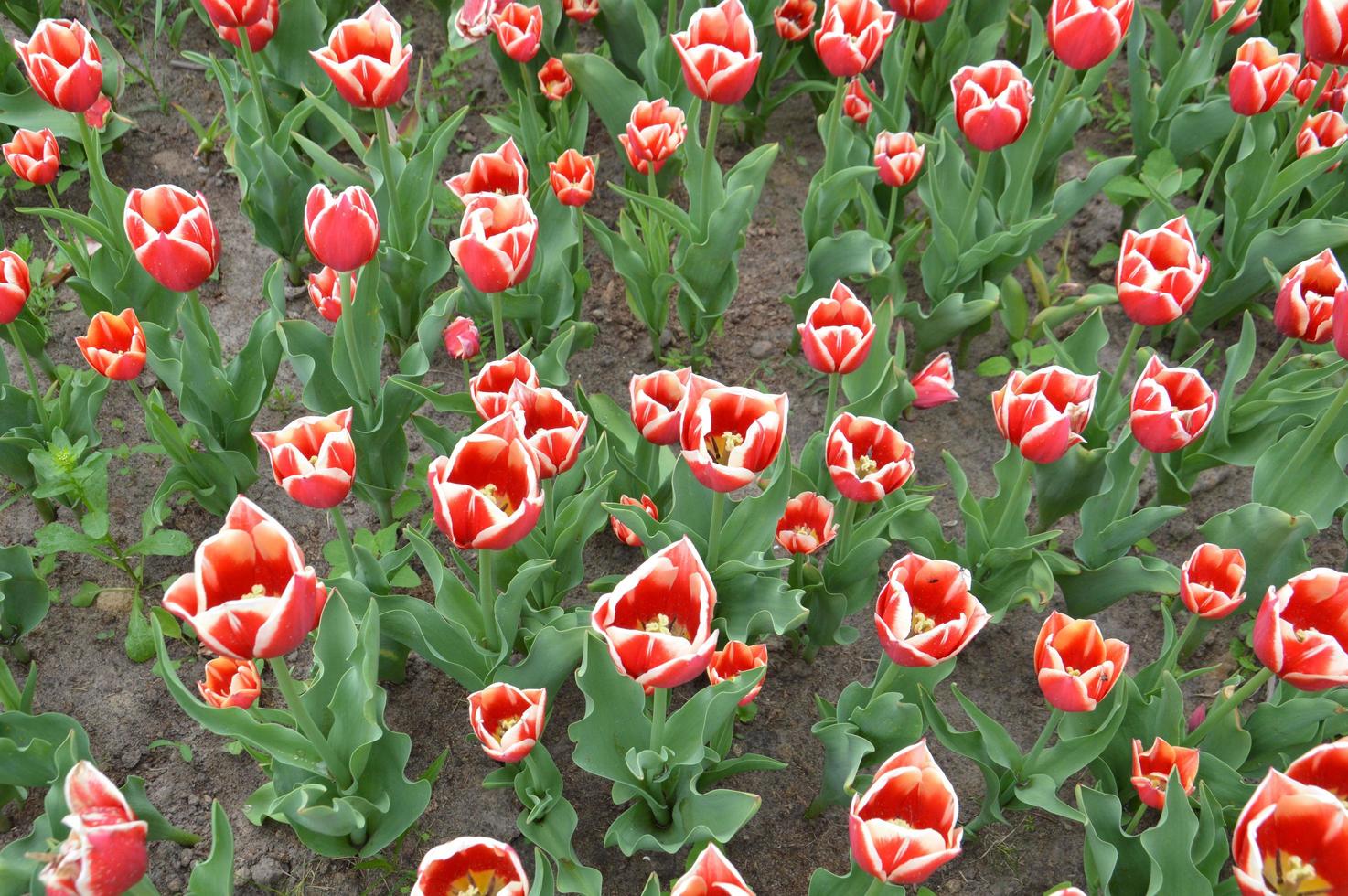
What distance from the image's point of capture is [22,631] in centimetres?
249

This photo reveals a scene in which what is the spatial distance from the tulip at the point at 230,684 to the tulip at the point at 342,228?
2.55 ft

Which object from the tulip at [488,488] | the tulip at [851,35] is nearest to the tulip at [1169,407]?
the tulip at [851,35]

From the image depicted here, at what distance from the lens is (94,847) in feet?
4.99

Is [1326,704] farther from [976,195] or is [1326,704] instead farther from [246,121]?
[246,121]

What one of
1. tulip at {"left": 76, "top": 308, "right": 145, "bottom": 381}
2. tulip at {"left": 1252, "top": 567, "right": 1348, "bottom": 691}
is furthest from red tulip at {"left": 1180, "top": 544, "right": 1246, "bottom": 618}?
tulip at {"left": 76, "top": 308, "right": 145, "bottom": 381}

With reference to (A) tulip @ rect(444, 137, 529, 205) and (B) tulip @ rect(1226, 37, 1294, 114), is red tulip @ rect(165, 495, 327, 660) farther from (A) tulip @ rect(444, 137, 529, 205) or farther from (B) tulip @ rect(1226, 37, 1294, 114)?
(B) tulip @ rect(1226, 37, 1294, 114)

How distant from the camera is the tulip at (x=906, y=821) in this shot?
1.47 meters

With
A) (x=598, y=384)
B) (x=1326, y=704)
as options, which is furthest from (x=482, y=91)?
(x=1326, y=704)

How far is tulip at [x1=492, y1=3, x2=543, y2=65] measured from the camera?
Result: 9.87 ft

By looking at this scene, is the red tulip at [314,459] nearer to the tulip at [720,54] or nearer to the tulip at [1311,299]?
the tulip at [720,54]

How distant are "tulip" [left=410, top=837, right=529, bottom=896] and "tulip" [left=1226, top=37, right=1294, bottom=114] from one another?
8.27 feet

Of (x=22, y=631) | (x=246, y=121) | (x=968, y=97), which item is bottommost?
(x=22, y=631)

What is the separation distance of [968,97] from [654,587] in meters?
1.64

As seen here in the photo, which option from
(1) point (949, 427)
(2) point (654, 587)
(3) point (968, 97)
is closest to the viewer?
(2) point (654, 587)
